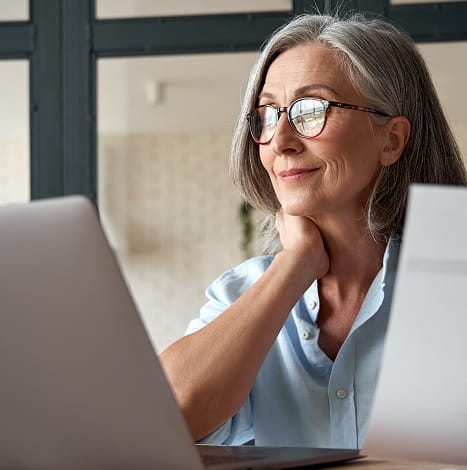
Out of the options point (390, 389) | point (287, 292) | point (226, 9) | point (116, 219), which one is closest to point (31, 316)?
point (390, 389)

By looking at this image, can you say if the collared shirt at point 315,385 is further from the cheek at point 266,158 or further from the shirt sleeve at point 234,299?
the cheek at point 266,158

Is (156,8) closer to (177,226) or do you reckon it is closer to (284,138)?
(284,138)

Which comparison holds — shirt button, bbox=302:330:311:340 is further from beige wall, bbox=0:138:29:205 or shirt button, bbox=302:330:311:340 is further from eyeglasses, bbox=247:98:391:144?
beige wall, bbox=0:138:29:205

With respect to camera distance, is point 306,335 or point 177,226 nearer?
point 306,335

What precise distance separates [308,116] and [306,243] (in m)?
0.24

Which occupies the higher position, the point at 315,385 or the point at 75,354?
the point at 75,354

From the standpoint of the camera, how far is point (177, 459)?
81 centimetres

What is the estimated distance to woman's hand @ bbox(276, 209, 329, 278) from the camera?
1.69 m

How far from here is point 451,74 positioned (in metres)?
2.93

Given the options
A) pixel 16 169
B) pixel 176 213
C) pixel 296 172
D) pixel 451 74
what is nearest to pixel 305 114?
pixel 296 172

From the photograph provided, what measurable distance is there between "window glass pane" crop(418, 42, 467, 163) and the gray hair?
1004 millimetres

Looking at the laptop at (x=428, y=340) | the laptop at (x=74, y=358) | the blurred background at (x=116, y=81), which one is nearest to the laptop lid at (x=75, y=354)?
the laptop at (x=74, y=358)

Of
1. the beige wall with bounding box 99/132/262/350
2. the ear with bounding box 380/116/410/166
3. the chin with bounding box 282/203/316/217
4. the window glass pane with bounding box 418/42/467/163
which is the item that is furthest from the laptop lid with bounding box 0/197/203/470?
the beige wall with bounding box 99/132/262/350

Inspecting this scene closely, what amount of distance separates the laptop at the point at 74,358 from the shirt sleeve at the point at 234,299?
2.81 ft
